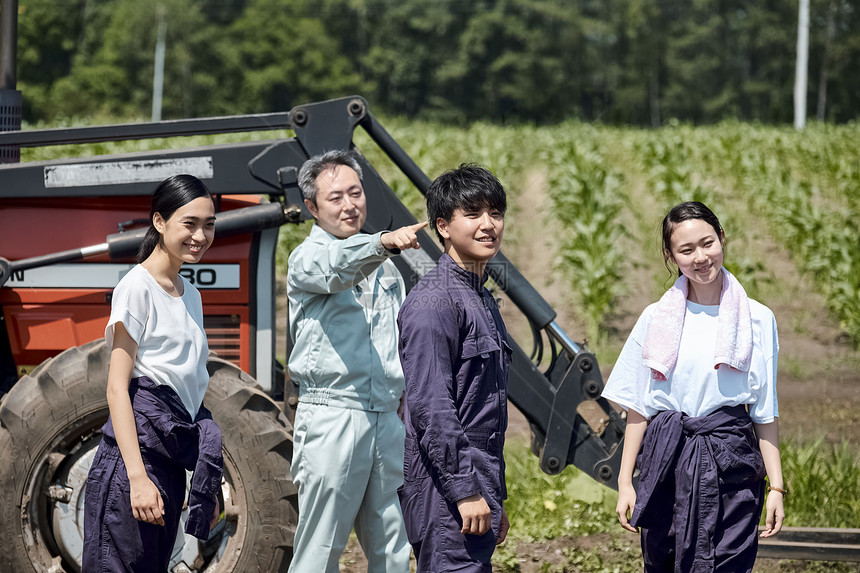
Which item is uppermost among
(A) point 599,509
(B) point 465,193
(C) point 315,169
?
(C) point 315,169

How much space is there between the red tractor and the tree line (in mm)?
63751

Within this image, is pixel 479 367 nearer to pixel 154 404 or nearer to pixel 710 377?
pixel 710 377

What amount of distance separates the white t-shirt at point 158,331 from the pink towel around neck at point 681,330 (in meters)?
1.38

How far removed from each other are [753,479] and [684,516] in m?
0.24

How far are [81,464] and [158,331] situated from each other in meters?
1.24

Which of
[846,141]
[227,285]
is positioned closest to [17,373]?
[227,285]

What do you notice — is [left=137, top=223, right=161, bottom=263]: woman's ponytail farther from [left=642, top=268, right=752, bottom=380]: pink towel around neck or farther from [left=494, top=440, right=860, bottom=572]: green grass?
[left=494, top=440, right=860, bottom=572]: green grass

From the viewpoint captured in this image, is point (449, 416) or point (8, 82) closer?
point (449, 416)

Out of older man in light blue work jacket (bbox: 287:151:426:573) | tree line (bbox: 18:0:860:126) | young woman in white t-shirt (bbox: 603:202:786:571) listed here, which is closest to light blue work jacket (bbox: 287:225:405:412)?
older man in light blue work jacket (bbox: 287:151:426:573)

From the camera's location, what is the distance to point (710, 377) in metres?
2.62

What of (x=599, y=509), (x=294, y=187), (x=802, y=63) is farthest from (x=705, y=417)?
(x=802, y=63)

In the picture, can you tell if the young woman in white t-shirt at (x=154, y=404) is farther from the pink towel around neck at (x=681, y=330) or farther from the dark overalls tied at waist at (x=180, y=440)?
the pink towel around neck at (x=681, y=330)

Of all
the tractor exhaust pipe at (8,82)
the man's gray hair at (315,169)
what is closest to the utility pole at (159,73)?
the tractor exhaust pipe at (8,82)

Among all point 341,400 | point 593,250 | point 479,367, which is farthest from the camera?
point 593,250
